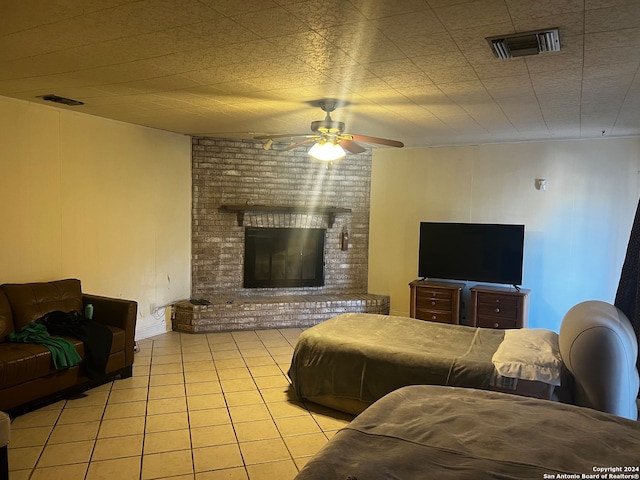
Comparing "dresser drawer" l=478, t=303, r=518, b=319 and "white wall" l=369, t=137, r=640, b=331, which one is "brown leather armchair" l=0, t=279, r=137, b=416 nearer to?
"white wall" l=369, t=137, r=640, b=331

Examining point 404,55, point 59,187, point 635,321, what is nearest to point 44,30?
point 404,55

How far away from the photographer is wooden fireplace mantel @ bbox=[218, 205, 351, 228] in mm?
6453

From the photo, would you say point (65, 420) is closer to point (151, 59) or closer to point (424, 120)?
point (151, 59)

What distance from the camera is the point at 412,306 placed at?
617cm

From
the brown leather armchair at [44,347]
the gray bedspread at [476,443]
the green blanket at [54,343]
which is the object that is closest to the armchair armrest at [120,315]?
the brown leather armchair at [44,347]

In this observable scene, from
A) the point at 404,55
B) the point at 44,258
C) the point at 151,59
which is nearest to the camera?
the point at 404,55

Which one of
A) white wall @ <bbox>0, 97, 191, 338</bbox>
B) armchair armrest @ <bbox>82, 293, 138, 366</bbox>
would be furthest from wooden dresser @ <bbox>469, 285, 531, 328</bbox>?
armchair armrest @ <bbox>82, 293, 138, 366</bbox>

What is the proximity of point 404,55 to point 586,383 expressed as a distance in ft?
7.17

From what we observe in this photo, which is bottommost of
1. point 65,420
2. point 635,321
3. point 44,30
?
point 65,420

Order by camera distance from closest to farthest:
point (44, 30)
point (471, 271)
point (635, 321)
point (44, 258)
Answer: point (44, 30), point (635, 321), point (44, 258), point (471, 271)

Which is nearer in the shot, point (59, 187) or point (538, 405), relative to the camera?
point (538, 405)

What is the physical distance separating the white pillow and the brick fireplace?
3316 millimetres

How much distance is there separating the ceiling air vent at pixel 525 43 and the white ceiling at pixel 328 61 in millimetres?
54

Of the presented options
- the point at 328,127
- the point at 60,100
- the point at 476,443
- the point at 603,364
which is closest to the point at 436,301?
the point at 328,127
